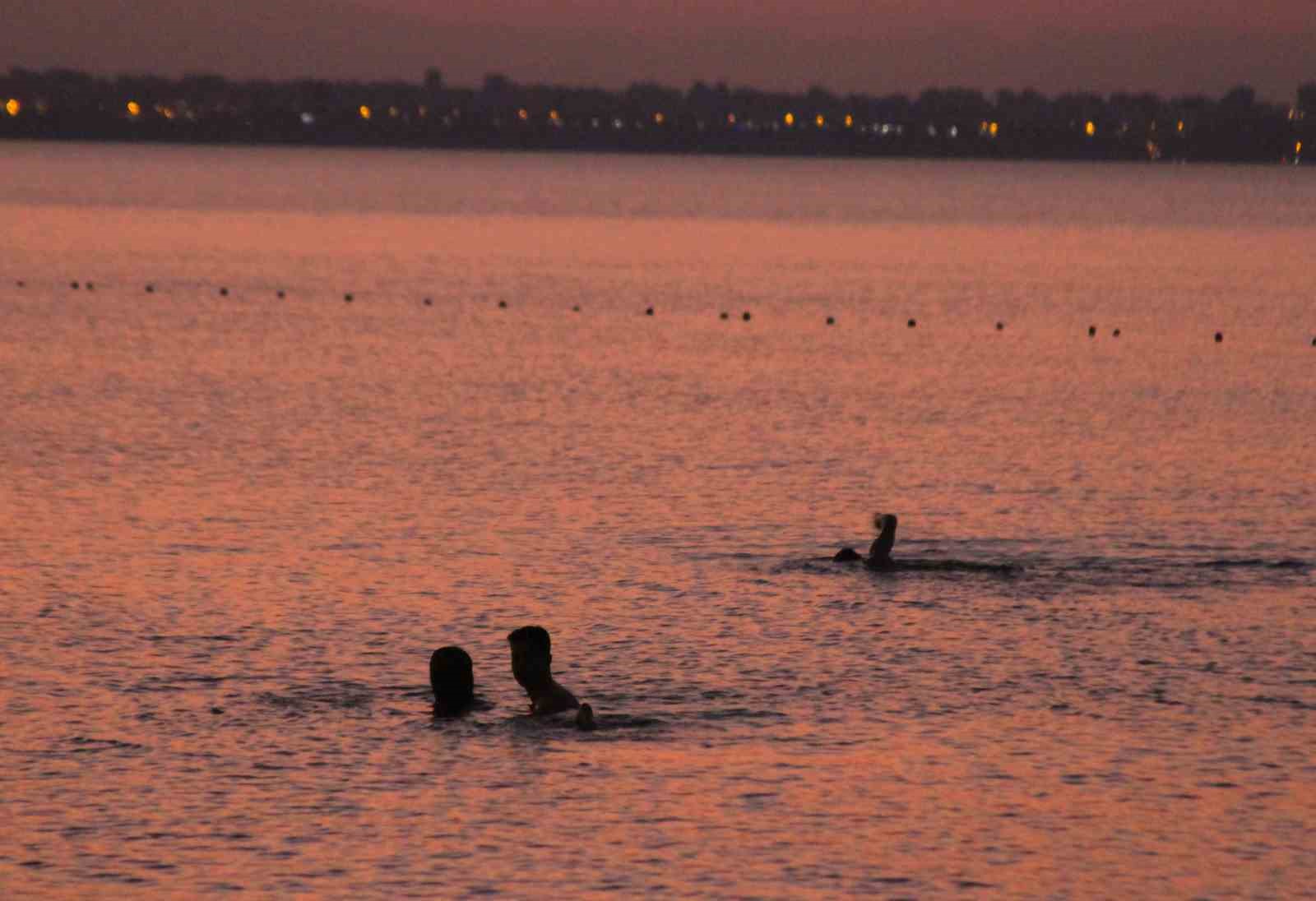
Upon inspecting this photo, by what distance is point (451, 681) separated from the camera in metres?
28.3

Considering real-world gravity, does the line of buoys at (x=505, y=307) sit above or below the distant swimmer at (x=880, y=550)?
below

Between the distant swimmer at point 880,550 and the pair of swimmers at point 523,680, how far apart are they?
10038mm

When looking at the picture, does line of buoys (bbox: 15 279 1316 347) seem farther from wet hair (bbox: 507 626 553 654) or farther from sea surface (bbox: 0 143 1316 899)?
wet hair (bbox: 507 626 553 654)

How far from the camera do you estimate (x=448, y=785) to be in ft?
84.5

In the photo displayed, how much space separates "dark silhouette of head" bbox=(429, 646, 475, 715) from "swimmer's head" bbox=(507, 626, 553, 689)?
0.63 m

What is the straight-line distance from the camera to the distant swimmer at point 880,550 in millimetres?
37531

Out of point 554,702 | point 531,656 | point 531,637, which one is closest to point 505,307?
point 554,702

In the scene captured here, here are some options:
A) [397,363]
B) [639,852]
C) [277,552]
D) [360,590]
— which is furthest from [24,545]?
[397,363]

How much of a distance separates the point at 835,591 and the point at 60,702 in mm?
12761

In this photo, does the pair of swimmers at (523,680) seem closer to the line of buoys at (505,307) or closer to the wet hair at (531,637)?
the wet hair at (531,637)

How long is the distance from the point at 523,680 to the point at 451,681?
91cm

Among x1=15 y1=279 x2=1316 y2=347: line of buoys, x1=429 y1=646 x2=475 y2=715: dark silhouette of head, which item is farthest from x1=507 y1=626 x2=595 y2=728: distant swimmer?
x1=15 y1=279 x2=1316 y2=347: line of buoys

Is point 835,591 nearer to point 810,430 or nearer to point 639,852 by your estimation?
point 639,852

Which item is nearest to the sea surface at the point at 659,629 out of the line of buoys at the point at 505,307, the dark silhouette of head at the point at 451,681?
the dark silhouette of head at the point at 451,681
